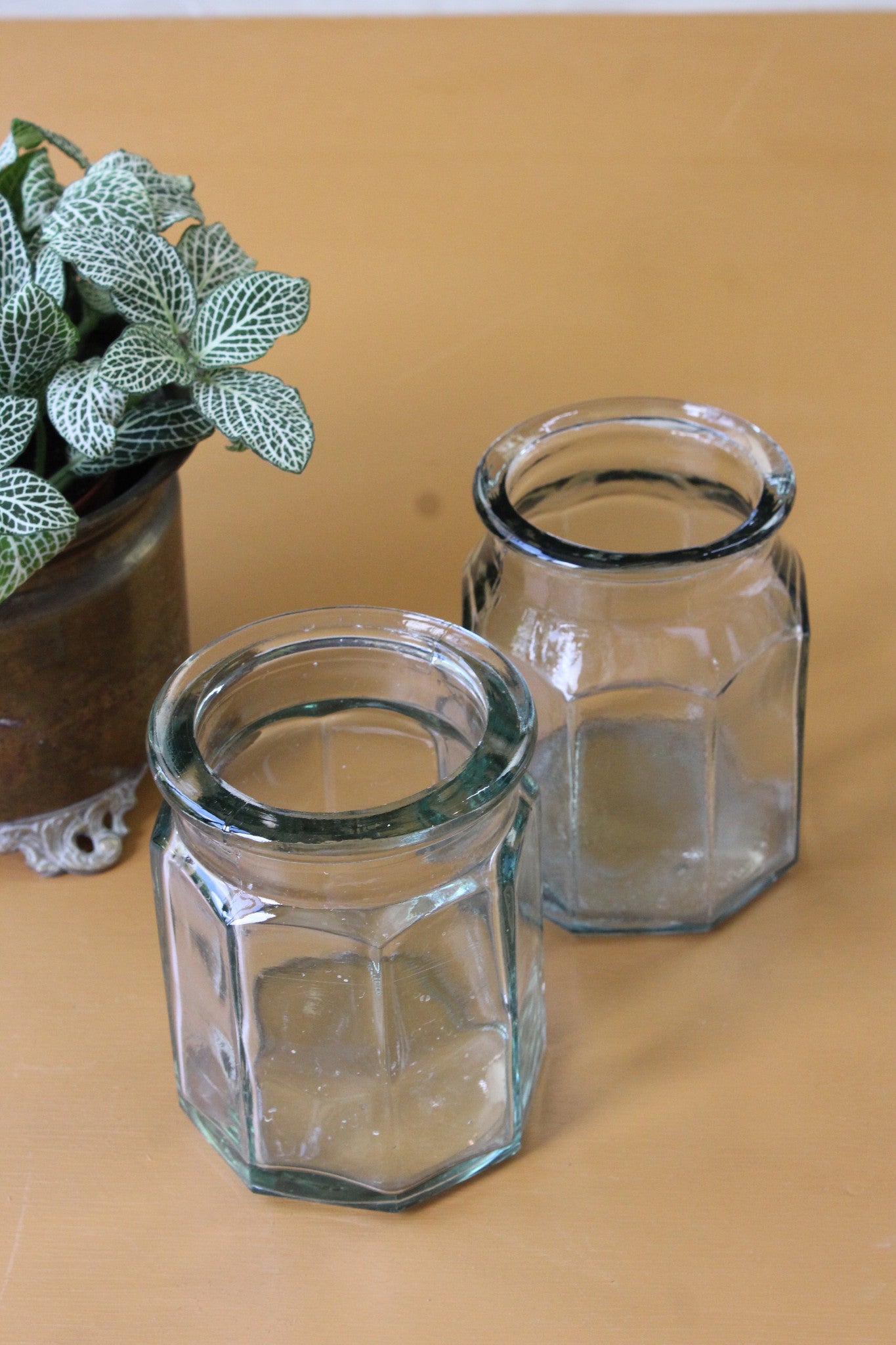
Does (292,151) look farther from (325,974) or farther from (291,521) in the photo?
(325,974)

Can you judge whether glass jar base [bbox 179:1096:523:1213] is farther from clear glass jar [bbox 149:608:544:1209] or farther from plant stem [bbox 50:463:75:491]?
plant stem [bbox 50:463:75:491]

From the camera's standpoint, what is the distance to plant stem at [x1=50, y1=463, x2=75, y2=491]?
19.7 inches

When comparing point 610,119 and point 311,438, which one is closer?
point 311,438

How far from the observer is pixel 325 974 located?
41 cm

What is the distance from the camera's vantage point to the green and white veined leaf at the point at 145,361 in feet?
1.55

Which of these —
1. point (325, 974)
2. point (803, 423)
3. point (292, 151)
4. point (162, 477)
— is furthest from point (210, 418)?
point (292, 151)

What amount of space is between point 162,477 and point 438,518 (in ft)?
0.63

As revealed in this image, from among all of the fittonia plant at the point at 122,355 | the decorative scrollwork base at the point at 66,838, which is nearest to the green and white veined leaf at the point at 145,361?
the fittonia plant at the point at 122,355

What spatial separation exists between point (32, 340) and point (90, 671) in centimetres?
10

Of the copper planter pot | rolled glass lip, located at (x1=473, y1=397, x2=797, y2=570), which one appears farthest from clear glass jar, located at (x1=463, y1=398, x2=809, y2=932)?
the copper planter pot

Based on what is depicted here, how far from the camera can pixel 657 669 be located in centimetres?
48

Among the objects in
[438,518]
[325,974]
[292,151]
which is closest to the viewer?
[325,974]

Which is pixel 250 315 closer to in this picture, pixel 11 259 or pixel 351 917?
pixel 11 259

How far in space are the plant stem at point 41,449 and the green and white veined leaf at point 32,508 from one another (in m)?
0.05
